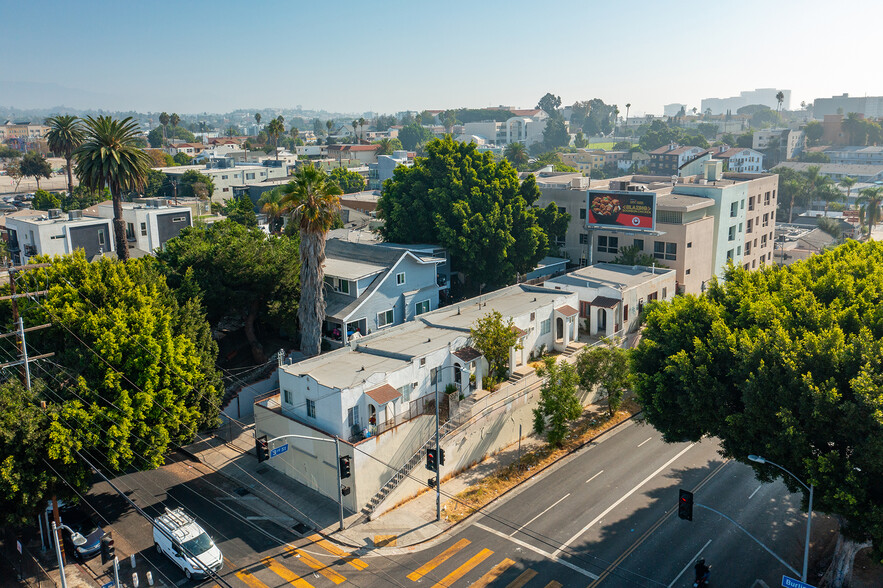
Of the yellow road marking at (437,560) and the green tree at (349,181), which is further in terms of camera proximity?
the green tree at (349,181)

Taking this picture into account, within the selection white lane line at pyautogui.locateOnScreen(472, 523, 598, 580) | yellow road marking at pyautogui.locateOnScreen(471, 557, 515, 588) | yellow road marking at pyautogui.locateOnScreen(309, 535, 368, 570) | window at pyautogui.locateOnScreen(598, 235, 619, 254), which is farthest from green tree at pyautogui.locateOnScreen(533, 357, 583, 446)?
window at pyautogui.locateOnScreen(598, 235, 619, 254)

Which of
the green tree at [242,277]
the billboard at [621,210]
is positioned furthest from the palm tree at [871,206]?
the green tree at [242,277]

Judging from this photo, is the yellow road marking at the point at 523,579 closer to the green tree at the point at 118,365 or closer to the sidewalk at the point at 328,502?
the sidewalk at the point at 328,502

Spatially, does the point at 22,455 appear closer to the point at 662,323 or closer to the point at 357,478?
the point at 357,478

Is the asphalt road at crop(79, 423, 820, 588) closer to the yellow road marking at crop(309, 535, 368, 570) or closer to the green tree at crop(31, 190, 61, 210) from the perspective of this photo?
the yellow road marking at crop(309, 535, 368, 570)

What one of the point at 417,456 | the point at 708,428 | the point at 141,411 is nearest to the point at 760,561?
the point at 708,428
